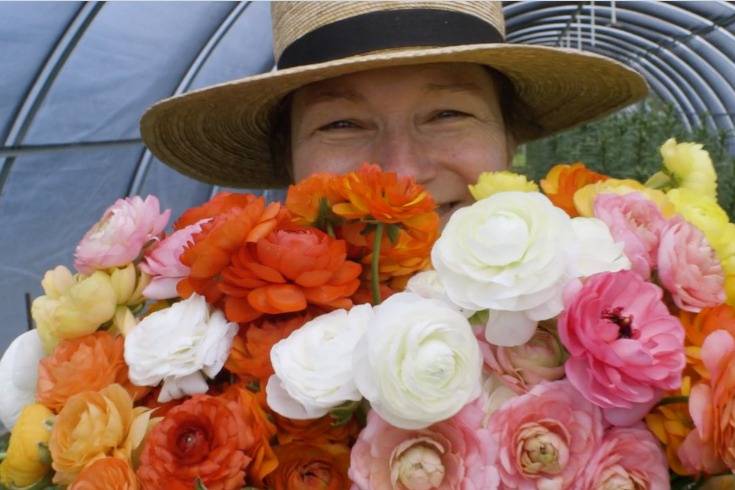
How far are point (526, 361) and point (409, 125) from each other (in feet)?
2.25

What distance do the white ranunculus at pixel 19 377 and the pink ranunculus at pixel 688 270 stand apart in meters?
0.66

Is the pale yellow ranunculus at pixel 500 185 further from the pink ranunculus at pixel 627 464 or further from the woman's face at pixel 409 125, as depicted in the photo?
the woman's face at pixel 409 125

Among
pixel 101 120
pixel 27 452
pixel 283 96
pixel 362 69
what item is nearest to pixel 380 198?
pixel 27 452

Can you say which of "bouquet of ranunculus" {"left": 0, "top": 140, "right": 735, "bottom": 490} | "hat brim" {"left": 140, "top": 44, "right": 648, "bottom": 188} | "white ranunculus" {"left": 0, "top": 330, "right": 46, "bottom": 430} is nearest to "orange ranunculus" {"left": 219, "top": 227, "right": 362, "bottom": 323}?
"bouquet of ranunculus" {"left": 0, "top": 140, "right": 735, "bottom": 490}

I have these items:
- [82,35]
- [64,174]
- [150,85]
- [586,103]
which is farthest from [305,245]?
[150,85]

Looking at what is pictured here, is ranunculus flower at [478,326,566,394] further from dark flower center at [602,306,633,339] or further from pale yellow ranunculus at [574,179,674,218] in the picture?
pale yellow ranunculus at [574,179,674,218]

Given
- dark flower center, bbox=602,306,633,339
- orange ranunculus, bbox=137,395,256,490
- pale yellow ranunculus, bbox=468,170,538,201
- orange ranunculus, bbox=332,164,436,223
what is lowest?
orange ranunculus, bbox=137,395,256,490

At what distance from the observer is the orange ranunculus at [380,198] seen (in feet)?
2.29

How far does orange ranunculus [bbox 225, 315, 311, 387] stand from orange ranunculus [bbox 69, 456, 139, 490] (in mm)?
119

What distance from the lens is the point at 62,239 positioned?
4.46 m

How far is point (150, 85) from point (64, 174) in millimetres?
776

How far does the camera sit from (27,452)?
0.74 meters

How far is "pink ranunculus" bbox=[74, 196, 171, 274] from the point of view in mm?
844

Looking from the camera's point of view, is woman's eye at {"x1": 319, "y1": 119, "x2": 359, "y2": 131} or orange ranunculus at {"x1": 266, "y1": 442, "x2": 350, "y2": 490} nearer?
orange ranunculus at {"x1": 266, "y1": 442, "x2": 350, "y2": 490}
